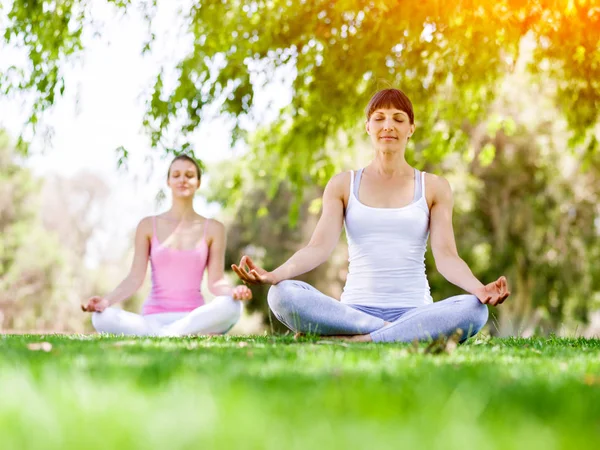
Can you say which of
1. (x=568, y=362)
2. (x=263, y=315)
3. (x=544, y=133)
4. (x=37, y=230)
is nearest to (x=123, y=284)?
(x=568, y=362)

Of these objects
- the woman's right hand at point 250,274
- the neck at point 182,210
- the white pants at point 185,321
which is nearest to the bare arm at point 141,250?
the neck at point 182,210

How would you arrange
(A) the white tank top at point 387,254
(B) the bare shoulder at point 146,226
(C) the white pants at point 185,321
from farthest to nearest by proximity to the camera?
(B) the bare shoulder at point 146,226
(C) the white pants at point 185,321
(A) the white tank top at point 387,254

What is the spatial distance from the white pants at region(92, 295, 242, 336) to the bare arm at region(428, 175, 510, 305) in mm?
1773

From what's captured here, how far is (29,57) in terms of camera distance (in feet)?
30.6

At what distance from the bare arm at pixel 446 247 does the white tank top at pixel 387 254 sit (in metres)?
0.09

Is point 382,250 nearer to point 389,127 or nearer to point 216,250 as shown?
point 389,127

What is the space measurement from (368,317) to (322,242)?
673mm

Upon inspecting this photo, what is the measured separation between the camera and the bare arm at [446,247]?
5117 millimetres

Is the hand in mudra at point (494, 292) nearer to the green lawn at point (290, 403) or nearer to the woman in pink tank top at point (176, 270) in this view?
the green lawn at point (290, 403)

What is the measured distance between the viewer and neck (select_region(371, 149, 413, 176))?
19.3 ft

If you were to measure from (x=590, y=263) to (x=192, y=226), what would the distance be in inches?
615

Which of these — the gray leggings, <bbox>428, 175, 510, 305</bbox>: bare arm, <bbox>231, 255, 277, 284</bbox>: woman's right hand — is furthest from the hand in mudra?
<bbox>231, 255, 277, 284</bbox>: woman's right hand

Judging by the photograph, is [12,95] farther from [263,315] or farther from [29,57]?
[263,315]

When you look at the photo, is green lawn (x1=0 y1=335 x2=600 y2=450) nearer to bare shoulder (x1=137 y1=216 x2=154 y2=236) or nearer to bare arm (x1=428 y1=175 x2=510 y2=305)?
bare arm (x1=428 y1=175 x2=510 y2=305)
